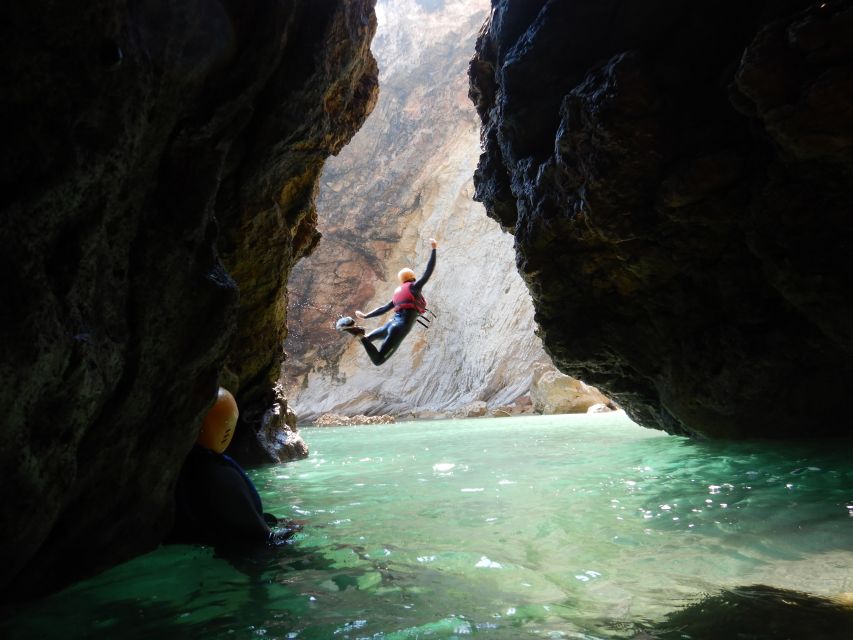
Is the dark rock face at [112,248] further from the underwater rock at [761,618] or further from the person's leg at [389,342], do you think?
the person's leg at [389,342]

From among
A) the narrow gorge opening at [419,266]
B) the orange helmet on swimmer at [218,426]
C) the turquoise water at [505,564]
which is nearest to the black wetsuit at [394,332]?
the turquoise water at [505,564]

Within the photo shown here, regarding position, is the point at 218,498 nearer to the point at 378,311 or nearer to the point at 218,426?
the point at 218,426

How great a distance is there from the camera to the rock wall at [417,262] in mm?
34094

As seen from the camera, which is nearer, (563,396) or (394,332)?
(394,332)

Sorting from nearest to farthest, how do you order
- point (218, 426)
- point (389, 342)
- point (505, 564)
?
point (505, 564), point (218, 426), point (389, 342)

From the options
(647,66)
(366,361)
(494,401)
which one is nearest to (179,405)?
(647,66)

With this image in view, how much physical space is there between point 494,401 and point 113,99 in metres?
29.3

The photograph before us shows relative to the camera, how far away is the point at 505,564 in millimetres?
3184

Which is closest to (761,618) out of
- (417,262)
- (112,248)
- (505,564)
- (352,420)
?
(505,564)

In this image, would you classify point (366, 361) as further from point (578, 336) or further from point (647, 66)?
point (647, 66)

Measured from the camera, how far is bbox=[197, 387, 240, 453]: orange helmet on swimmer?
13.4 ft

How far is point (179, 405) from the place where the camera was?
3.59m

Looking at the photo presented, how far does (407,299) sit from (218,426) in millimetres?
5295

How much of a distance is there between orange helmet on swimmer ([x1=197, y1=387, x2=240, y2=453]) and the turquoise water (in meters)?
0.73
